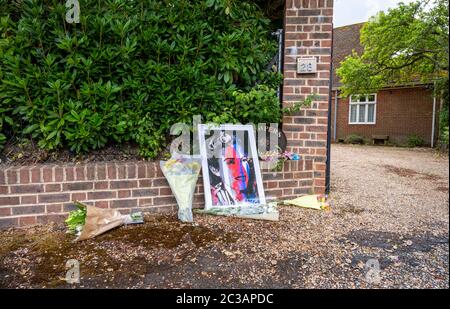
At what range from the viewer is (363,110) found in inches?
529

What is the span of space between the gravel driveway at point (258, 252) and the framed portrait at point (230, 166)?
0.27 metres

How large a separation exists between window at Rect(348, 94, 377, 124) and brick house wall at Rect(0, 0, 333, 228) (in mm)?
11052

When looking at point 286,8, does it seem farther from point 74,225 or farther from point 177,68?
point 74,225

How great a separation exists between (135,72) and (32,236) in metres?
1.55

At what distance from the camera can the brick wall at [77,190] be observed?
7.55 feet

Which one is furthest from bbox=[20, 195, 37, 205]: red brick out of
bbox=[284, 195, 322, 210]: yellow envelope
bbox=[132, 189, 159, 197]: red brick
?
bbox=[284, 195, 322, 210]: yellow envelope

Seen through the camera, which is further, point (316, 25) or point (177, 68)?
point (316, 25)

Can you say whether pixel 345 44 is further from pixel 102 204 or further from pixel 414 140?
pixel 102 204

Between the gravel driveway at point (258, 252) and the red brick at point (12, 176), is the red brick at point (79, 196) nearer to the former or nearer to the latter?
the gravel driveway at point (258, 252)

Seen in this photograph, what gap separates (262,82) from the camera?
3.06 meters

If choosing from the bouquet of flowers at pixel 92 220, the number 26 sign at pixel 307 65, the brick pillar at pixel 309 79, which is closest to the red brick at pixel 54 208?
the bouquet of flowers at pixel 92 220

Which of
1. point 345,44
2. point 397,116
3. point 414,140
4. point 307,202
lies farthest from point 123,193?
point 345,44

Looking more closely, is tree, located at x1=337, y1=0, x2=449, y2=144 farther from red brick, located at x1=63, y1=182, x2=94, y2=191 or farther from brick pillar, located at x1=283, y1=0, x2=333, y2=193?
red brick, located at x1=63, y1=182, x2=94, y2=191

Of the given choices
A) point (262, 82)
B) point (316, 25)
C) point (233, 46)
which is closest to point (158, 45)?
point (233, 46)
